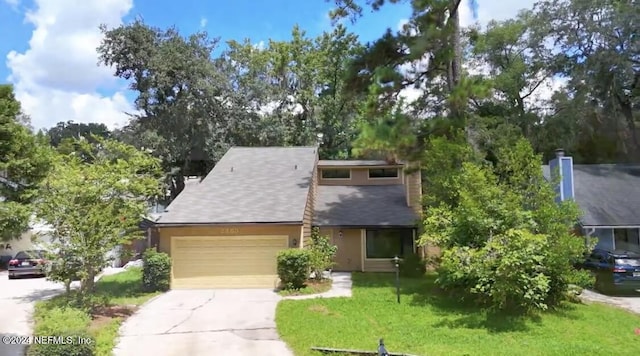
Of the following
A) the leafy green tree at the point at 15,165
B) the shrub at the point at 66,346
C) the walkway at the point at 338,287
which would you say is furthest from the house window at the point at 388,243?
the leafy green tree at the point at 15,165

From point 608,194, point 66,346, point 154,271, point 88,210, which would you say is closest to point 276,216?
point 154,271

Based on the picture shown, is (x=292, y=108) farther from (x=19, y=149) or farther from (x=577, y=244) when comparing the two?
(x=577, y=244)

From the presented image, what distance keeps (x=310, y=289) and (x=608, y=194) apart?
13252 mm

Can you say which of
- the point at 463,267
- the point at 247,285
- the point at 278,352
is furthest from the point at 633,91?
the point at 278,352

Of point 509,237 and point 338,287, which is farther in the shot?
point 338,287

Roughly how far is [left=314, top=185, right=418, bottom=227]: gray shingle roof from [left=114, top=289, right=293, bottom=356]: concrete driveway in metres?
6.73

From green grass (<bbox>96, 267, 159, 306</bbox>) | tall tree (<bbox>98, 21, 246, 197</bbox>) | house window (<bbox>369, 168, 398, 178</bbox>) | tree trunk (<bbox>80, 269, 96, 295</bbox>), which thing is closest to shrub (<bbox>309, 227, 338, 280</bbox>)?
green grass (<bbox>96, 267, 159, 306</bbox>)

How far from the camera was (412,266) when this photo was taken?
731 inches

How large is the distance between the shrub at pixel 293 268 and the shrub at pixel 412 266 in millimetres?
4805

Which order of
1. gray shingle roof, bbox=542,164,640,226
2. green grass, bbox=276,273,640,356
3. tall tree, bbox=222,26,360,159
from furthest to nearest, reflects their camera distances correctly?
1. tall tree, bbox=222,26,360,159
2. gray shingle roof, bbox=542,164,640,226
3. green grass, bbox=276,273,640,356

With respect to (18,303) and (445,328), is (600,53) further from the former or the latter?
(18,303)

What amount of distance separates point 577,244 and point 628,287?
4.24m

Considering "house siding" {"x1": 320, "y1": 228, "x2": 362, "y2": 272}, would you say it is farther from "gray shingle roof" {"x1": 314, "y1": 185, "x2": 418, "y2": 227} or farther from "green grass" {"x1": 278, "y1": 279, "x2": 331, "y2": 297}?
"green grass" {"x1": 278, "y1": 279, "x2": 331, "y2": 297}

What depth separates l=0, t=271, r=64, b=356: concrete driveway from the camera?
971 centimetres
